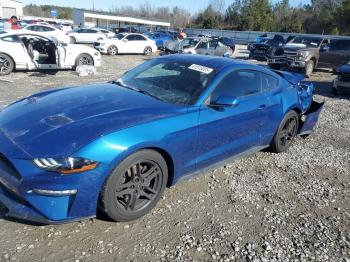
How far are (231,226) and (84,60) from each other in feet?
35.2

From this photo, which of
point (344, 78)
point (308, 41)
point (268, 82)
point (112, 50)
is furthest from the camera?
point (112, 50)

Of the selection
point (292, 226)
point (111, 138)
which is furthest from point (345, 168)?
point (111, 138)

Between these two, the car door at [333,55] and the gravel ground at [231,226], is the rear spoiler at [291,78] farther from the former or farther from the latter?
the car door at [333,55]

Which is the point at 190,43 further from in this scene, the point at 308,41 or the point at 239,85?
Result: the point at 239,85

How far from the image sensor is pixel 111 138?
3008mm

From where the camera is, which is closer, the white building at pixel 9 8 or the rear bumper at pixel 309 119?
the rear bumper at pixel 309 119

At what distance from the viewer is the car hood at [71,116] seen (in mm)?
2914

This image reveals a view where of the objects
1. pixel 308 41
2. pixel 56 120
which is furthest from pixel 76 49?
pixel 308 41

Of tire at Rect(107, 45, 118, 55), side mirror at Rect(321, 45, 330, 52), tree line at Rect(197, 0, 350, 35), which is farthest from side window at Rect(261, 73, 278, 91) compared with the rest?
tree line at Rect(197, 0, 350, 35)

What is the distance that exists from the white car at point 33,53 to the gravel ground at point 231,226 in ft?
28.7

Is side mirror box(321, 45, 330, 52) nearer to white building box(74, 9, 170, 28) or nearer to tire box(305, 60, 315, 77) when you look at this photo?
tire box(305, 60, 315, 77)

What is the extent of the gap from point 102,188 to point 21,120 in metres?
1.10

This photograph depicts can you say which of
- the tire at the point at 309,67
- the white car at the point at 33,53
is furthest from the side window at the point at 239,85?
the tire at the point at 309,67

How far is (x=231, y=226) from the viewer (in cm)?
349
